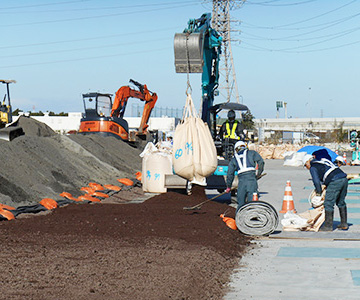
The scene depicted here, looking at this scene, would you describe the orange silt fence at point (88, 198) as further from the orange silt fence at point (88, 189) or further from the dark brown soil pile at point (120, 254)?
the dark brown soil pile at point (120, 254)

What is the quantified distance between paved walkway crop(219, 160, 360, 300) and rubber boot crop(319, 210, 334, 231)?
17cm

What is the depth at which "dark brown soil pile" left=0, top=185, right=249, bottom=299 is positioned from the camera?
284 inches

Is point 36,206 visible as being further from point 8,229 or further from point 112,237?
point 112,237

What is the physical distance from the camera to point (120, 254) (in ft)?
30.1

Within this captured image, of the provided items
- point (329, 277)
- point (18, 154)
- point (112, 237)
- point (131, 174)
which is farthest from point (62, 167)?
point (329, 277)

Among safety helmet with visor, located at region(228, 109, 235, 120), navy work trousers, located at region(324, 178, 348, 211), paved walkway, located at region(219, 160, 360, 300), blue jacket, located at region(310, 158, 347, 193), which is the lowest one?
paved walkway, located at region(219, 160, 360, 300)

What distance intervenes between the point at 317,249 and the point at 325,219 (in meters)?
1.92

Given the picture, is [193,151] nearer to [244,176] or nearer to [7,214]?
[244,176]

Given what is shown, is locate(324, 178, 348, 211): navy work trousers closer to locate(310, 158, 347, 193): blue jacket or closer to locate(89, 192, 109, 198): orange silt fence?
locate(310, 158, 347, 193): blue jacket

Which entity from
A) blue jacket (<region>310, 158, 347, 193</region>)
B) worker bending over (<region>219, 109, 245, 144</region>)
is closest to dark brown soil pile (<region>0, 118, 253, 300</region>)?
worker bending over (<region>219, 109, 245, 144</region>)

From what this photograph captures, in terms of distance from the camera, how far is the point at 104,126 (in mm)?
35750

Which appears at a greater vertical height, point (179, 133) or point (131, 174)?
point (179, 133)

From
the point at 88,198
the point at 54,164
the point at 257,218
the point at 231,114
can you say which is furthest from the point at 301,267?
the point at 54,164

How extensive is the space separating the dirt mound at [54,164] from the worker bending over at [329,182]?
716 cm
